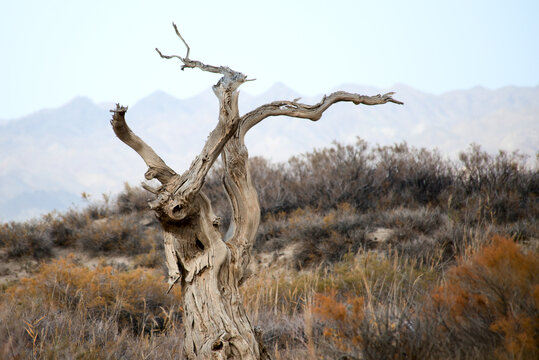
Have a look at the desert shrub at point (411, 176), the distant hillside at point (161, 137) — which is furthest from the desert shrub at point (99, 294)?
the distant hillside at point (161, 137)

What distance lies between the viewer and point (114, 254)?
10250 mm

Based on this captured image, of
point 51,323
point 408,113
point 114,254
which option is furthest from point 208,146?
point 408,113

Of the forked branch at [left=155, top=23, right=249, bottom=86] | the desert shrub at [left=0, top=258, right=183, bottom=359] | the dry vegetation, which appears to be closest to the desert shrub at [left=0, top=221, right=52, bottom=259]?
the dry vegetation

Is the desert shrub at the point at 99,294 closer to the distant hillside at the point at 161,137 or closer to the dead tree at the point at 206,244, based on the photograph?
the dead tree at the point at 206,244

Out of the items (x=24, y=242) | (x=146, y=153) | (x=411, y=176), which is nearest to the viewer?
(x=146, y=153)

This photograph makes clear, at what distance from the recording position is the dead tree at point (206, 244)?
302 cm

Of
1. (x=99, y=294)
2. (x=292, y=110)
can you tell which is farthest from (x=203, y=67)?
(x=99, y=294)

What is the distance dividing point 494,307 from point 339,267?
4822 millimetres

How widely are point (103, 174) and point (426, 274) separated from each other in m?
126

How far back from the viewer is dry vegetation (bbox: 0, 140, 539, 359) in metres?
2.72

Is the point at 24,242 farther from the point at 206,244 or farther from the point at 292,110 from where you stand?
the point at 292,110

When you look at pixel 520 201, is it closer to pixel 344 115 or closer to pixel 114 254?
pixel 114 254

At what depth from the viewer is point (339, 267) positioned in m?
7.50

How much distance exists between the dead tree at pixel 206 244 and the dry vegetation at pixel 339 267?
0.62 m
